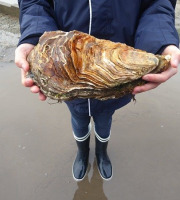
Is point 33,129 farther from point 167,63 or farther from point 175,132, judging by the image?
point 167,63

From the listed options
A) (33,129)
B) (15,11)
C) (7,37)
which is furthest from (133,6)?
(15,11)

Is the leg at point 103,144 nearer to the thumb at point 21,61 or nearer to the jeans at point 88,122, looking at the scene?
the jeans at point 88,122

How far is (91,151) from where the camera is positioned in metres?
2.85

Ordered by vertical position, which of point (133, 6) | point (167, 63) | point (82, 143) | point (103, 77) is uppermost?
point (133, 6)

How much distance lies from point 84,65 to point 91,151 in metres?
1.63

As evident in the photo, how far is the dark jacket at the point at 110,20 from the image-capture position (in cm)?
155

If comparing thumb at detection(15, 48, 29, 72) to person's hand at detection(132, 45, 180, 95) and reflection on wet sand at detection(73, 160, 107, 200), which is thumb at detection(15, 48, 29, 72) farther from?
reflection on wet sand at detection(73, 160, 107, 200)

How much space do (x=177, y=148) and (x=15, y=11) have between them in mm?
4729

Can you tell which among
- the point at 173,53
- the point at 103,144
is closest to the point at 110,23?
the point at 173,53

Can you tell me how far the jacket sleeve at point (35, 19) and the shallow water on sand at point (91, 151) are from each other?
5.06 ft

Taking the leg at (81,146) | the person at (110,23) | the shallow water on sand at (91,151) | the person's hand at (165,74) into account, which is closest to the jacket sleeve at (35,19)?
the person at (110,23)

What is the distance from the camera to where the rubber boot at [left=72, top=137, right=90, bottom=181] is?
8.36 feet

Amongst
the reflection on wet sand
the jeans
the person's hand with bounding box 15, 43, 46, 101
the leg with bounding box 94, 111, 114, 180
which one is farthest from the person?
the reflection on wet sand

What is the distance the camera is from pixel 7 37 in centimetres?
481
